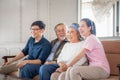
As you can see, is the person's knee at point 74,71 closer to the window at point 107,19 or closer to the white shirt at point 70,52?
the white shirt at point 70,52

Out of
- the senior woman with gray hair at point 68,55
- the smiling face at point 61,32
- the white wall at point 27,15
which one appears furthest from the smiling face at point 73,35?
the white wall at point 27,15

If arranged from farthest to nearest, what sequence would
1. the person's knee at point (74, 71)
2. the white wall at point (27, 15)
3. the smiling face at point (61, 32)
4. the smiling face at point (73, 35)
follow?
the white wall at point (27, 15) → the smiling face at point (61, 32) → the smiling face at point (73, 35) → the person's knee at point (74, 71)

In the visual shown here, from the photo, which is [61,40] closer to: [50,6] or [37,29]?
[37,29]

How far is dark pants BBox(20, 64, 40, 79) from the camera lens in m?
3.07

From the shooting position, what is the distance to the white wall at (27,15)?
4469mm

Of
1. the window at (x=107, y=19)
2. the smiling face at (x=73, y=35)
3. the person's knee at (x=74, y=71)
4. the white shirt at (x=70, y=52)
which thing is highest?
the window at (x=107, y=19)

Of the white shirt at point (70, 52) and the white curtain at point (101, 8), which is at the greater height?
the white curtain at point (101, 8)

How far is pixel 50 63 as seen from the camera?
312cm

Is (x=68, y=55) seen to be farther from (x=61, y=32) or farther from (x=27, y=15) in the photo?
(x=27, y=15)

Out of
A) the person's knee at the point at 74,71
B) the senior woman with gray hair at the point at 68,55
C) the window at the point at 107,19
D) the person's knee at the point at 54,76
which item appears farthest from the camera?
the window at the point at 107,19

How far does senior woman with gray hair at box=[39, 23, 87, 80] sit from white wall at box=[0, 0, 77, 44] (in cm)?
166

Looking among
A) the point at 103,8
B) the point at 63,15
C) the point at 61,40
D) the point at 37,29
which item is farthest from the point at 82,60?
the point at 63,15

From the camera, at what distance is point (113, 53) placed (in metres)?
3.09

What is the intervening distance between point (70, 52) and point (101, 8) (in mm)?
1466
